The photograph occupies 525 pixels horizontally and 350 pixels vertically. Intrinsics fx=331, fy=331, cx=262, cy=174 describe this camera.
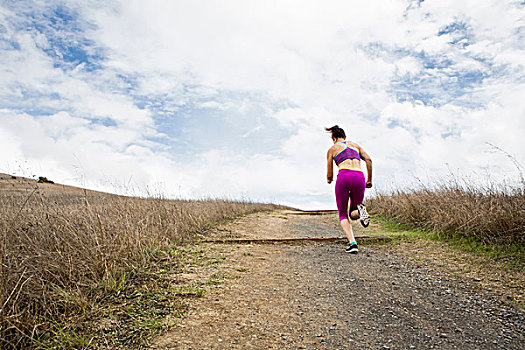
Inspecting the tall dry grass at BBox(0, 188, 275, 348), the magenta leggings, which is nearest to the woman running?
the magenta leggings

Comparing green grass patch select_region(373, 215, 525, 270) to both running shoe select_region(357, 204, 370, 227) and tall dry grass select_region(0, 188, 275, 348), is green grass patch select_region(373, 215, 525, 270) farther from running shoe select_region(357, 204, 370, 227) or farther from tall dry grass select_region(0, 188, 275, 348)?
tall dry grass select_region(0, 188, 275, 348)

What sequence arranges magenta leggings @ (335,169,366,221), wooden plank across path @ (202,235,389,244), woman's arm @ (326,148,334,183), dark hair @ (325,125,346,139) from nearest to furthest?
1. magenta leggings @ (335,169,366,221)
2. woman's arm @ (326,148,334,183)
3. dark hair @ (325,125,346,139)
4. wooden plank across path @ (202,235,389,244)

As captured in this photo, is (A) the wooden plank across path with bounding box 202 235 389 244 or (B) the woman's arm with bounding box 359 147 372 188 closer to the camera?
(B) the woman's arm with bounding box 359 147 372 188

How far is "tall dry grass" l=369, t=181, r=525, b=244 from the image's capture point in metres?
5.57

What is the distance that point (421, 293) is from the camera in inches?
157

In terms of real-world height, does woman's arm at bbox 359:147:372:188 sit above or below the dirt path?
above

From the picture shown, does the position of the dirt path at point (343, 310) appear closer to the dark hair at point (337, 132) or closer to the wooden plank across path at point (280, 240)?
the wooden plank across path at point (280, 240)

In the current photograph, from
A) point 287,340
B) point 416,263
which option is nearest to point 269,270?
point 287,340

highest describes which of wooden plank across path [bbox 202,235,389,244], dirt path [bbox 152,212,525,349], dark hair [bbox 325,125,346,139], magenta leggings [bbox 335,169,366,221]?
dark hair [bbox 325,125,346,139]

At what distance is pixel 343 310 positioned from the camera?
343cm

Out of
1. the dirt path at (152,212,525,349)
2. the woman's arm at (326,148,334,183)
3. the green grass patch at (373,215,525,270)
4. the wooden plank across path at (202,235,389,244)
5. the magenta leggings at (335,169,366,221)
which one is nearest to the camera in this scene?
the dirt path at (152,212,525,349)

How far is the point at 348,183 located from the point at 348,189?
134mm

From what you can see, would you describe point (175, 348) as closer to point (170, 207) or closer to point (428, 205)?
point (170, 207)

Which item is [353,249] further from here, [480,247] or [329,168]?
[480,247]
